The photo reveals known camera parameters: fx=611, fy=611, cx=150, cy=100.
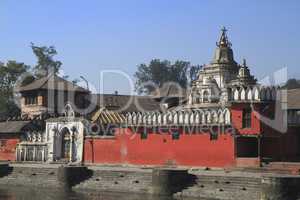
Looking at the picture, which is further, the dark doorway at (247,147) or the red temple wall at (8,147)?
the red temple wall at (8,147)

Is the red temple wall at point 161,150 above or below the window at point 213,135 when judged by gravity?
below

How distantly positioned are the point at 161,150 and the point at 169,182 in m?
8.19

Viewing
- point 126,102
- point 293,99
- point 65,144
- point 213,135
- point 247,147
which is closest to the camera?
point 247,147

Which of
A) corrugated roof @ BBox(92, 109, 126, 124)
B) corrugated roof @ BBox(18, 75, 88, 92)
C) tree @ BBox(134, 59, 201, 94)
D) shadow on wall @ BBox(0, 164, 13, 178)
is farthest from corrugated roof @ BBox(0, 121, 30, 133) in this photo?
tree @ BBox(134, 59, 201, 94)

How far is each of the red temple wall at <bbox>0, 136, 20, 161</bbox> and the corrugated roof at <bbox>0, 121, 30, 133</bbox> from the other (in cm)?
61

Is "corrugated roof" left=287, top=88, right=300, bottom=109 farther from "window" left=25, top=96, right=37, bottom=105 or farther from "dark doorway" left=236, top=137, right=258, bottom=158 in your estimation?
"window" left=25, top=96, right=37, bottom=105

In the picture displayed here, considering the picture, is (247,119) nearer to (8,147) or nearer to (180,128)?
(180,128)

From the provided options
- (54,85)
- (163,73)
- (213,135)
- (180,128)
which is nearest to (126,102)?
(54,85)

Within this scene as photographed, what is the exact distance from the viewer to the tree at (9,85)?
228ft

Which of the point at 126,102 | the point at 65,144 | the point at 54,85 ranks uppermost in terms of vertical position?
the point at 54,85

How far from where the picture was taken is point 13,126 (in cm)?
5188

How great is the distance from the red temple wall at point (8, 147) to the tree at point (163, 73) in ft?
201

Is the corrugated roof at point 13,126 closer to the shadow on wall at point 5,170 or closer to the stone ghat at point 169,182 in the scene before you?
the shadow on wall at point 5,170

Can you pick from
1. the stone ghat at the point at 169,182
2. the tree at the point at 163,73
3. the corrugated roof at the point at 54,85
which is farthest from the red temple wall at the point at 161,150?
the tree at the point at 163,73
